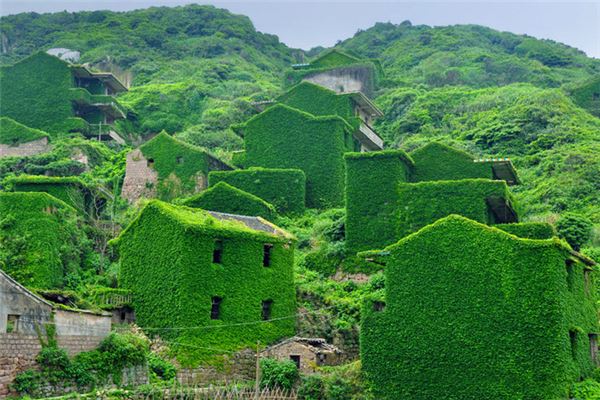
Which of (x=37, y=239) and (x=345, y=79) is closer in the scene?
(x=37, y=239)

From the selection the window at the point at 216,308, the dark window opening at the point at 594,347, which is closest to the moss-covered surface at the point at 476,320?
the dark window opening at the point at 594,347

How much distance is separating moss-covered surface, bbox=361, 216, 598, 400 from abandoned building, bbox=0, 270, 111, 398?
11990 millimetres

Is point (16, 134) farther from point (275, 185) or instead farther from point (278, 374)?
point (278, 374)

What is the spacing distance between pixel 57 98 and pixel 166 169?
20735 millimetres

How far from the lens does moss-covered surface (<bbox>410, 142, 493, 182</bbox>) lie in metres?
50.7

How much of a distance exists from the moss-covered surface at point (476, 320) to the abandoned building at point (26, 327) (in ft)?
39.3

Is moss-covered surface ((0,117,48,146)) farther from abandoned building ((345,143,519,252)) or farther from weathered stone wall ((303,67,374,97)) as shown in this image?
abandoned building ((345,143,519,252))

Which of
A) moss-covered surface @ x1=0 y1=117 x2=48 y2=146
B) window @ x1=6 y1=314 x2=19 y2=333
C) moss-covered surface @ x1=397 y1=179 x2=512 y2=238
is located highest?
moss-covered surface @ x1=0 y1=117 x2=48 y2=146

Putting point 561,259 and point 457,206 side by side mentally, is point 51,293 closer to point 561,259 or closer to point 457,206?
point 561,259

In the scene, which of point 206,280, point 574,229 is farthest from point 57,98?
point 574,229

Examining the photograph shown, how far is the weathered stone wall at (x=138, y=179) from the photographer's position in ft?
200

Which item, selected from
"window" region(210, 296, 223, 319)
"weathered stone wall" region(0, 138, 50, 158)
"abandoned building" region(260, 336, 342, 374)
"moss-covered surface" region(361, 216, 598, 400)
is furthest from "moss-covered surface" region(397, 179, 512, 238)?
"weathered stone wall" region(0, 138, 50, 158)

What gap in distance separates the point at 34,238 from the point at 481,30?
108 m

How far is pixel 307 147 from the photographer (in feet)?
202
